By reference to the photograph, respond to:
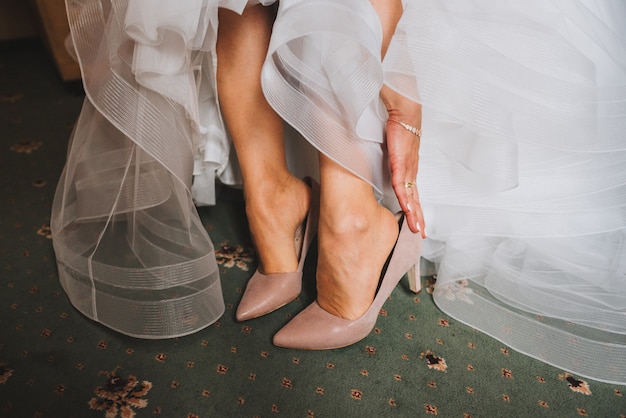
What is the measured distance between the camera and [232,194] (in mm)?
1121

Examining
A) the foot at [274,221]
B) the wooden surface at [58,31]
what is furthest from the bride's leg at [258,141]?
the wooden surface at [58,31]

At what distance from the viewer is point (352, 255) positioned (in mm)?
766

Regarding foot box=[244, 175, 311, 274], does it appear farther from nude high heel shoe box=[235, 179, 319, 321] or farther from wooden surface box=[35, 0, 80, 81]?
wooden surface box=[35, 0, 80, 81]

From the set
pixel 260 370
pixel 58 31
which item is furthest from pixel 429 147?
pixel 58 31

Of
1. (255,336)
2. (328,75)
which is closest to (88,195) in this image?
(255,336)

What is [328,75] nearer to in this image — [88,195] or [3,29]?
[88,195]

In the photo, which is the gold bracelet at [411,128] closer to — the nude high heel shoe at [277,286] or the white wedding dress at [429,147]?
the white wedding dress at [429,147]

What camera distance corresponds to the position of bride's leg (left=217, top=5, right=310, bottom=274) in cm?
77

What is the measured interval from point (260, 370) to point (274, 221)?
0.21 m

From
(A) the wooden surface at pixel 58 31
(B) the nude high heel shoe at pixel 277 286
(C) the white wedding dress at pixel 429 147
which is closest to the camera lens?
(C) the white wedding dress at pixel 429 147

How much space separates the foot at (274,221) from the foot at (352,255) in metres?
0.07

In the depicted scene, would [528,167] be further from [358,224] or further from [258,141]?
[258,141]

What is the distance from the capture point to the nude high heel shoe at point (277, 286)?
2.67 feet

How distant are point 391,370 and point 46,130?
3.32 feet
